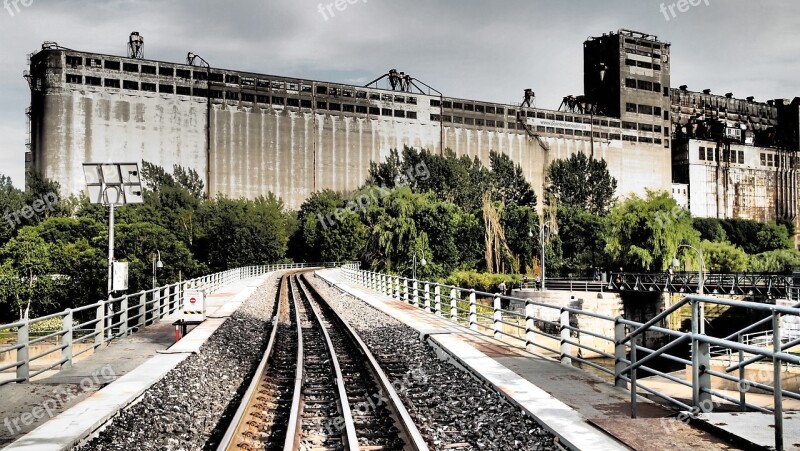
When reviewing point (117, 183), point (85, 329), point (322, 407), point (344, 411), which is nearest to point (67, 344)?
point (85, 329)

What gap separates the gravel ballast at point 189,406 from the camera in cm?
845

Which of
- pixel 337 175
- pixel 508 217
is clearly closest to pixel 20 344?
pixel 508 217

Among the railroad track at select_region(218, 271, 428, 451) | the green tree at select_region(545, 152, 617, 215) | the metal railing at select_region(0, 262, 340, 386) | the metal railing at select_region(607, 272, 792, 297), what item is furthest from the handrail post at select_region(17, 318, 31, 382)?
the green tree at select_region(545, 152, 617, 215)

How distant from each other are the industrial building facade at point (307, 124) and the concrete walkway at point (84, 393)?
92.6 meters

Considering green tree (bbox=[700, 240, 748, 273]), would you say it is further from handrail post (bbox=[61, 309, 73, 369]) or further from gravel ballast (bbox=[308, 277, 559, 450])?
handrail post (bbox=[61, 309, 73, 369])

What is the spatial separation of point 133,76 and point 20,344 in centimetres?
9926

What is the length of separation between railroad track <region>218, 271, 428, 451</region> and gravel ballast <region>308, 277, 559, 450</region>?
0.35m

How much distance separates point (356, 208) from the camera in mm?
100125

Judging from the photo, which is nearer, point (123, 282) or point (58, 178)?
point (123, 282)

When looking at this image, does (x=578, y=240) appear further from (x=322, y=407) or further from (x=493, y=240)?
(x=322, y=407)

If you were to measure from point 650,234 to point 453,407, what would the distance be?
208 feet

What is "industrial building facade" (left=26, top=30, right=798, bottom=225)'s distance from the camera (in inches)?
3959

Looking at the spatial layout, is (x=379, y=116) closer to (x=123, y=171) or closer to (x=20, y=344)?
(x=123, y=171)

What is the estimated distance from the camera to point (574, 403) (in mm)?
9477
